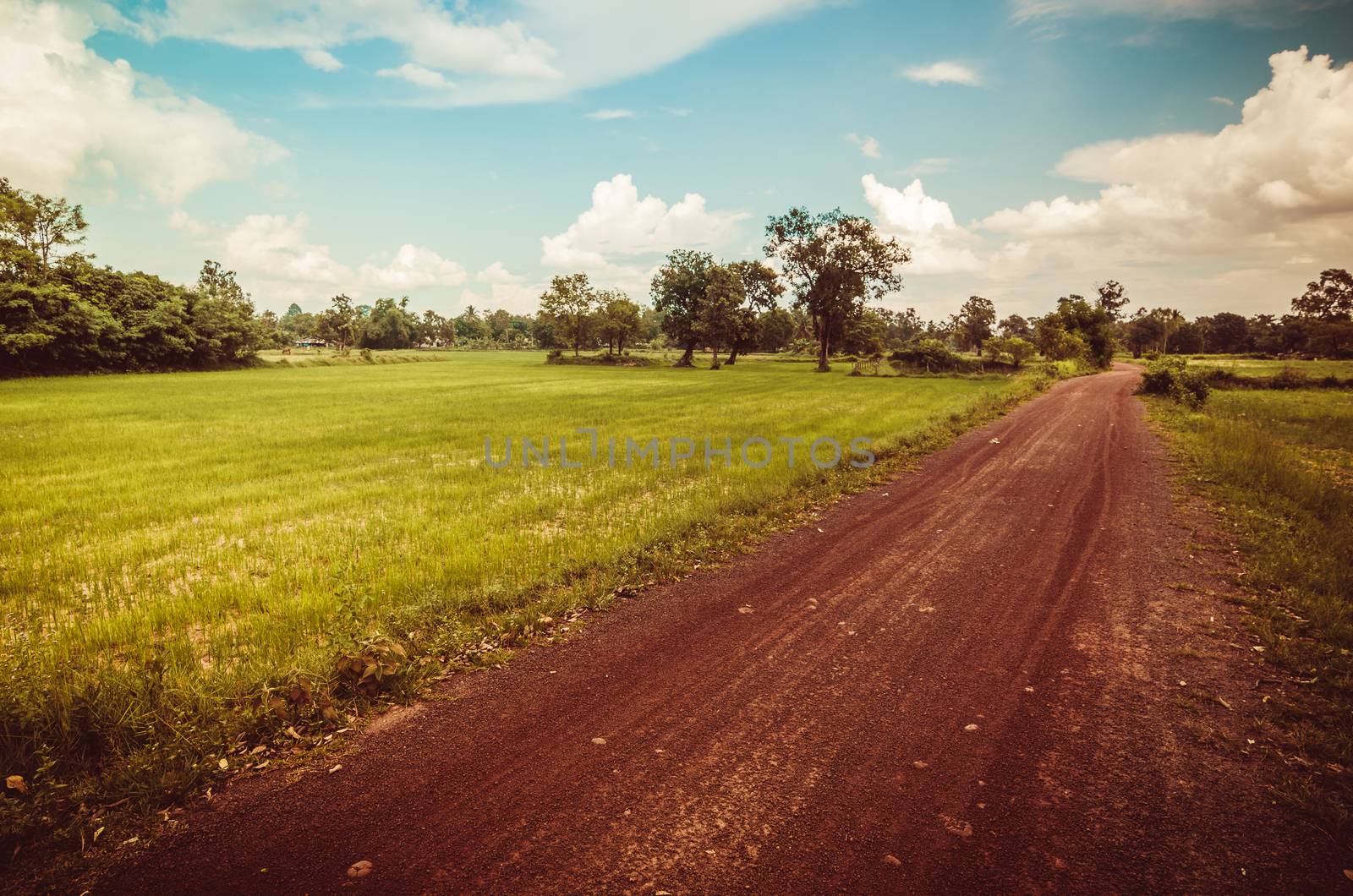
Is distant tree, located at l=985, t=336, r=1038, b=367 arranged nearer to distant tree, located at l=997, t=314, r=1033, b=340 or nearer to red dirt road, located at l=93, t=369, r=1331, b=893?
red dirt road, located at l=93, t=369, r=1331, b=893

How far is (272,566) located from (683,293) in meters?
70.0

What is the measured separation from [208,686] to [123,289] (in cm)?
6730

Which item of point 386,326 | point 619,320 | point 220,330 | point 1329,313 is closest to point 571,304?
point 619,320

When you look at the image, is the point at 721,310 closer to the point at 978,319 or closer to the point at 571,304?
the point at 571,304

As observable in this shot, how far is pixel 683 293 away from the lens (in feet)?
243

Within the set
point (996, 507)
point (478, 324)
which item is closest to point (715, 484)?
point (996, 507)

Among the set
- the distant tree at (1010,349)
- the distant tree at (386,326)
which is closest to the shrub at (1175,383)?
the distant tree at (1010,349)

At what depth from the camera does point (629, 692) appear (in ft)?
16.1

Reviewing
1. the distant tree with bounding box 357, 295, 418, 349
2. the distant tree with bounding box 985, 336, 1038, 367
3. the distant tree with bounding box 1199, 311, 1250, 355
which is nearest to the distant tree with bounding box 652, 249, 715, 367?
the distant tree with bounding box 985, 336, 1038, 367

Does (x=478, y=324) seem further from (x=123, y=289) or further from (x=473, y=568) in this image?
(x=473, y=568)

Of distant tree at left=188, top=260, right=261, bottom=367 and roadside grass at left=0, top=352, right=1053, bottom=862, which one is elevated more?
distant tree at left=188, top=260, right=261, bottom=367

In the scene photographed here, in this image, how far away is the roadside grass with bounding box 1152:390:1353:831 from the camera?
4066mm

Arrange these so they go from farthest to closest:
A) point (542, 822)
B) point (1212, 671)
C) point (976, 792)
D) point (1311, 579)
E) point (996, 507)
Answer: point (996, 507) < point (1311, 579) < point (1212, 671) < point (976, 792) < point (542, 822)

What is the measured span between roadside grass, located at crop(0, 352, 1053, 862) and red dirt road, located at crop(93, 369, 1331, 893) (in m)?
0.66
